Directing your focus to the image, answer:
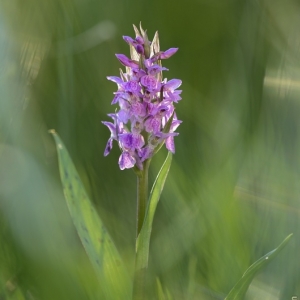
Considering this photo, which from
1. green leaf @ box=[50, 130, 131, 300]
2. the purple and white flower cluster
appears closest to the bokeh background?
green leaf @ box=[50, 130, 131, 300]

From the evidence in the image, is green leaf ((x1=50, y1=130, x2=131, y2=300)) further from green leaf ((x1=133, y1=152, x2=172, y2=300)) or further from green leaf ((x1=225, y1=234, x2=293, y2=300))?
green leaf ((x1=225, y1=234, x2=293, y2=300))

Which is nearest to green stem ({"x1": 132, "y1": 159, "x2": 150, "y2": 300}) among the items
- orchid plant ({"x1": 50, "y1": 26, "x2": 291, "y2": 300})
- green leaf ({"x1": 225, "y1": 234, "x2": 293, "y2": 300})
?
orchid plant ({"x1": 50, "y1": 26, "x2": 291, "y2": 300})

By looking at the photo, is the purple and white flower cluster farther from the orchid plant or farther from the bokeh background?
the bokeh background

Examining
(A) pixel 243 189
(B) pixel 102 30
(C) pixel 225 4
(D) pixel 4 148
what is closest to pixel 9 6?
(B) pixel 102 30

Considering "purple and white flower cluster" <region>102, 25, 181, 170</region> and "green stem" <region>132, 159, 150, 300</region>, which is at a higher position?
"purple and white flower cluster" <region>102, 25, 181, 170</region>

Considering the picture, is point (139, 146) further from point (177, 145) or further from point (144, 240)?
point (177, 145)

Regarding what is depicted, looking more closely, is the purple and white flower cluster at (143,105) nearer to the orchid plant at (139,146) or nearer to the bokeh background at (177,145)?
the orchid plant at (139,146)

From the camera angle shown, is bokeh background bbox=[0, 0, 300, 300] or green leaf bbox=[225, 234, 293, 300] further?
bokeh background bbox=[0, 0, 300, 300]
